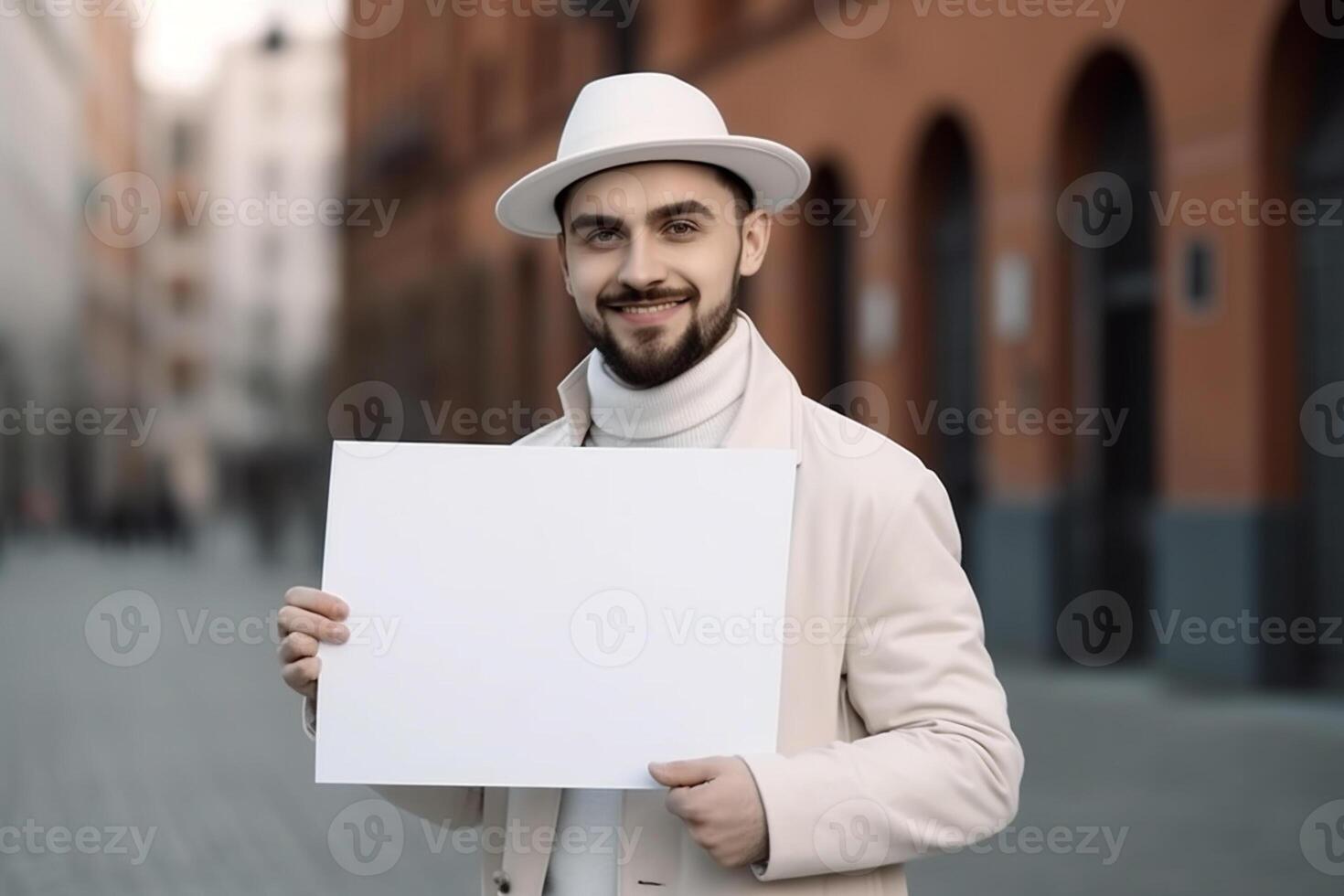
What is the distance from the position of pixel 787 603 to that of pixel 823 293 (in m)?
17.7

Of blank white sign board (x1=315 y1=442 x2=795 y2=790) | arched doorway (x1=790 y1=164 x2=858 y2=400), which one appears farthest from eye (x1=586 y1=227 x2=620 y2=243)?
arched doorway (x1=790 y1=164 x2=858 y2=400)

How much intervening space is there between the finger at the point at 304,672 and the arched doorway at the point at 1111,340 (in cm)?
1288

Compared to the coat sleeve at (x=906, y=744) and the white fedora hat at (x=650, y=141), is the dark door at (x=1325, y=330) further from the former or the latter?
the coat sleeve at (x=906, y=744)

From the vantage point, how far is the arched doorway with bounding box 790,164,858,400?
19984mm

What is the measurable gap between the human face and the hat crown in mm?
66

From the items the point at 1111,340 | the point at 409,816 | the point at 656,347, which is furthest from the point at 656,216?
the point at 1111,340

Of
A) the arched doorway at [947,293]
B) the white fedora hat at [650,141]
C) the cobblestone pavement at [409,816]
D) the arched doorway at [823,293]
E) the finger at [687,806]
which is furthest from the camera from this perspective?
the arched doorway at [823,293]

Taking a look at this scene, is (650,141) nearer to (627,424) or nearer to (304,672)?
(627,424)

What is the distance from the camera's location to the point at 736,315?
291 cm

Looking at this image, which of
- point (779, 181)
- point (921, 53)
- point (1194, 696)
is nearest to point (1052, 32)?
point (921, 53)

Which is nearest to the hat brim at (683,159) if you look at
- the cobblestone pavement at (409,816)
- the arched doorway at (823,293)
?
the cobblestone pavement at (409,816)

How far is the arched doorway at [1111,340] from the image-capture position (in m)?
14.9

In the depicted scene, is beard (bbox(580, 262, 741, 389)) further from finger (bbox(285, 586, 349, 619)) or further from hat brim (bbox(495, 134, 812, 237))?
finger (bbox(285, 586, 349, 619))

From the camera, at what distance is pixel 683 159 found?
2789mm
